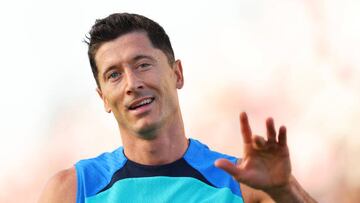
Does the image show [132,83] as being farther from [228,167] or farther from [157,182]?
[228,167]

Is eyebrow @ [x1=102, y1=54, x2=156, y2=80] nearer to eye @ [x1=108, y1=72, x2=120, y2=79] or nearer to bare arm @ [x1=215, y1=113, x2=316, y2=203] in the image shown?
eye @ [x1=108, y1=72, x2=120, y2=79]

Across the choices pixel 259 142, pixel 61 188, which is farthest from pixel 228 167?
pixel 61 188

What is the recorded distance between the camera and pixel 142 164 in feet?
19.7

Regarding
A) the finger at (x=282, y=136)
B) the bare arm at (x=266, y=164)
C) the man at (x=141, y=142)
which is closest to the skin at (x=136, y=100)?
the man at (x=141, y=142)

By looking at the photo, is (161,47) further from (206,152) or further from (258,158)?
(258,158)

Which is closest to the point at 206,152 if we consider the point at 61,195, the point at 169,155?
the point at 169,155

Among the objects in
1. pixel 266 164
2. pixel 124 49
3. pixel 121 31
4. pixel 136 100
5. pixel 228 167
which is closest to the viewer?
pixel 228 167

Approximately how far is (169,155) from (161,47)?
37.7 inches

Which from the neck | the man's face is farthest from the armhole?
the man's face

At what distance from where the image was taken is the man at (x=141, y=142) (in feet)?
18.9

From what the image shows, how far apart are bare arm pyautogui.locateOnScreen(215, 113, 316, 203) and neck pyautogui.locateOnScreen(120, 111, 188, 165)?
1.26 meters

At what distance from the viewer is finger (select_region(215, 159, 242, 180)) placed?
4546 mm

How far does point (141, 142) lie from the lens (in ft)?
19.5

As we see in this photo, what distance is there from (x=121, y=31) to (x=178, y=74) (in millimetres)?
656
